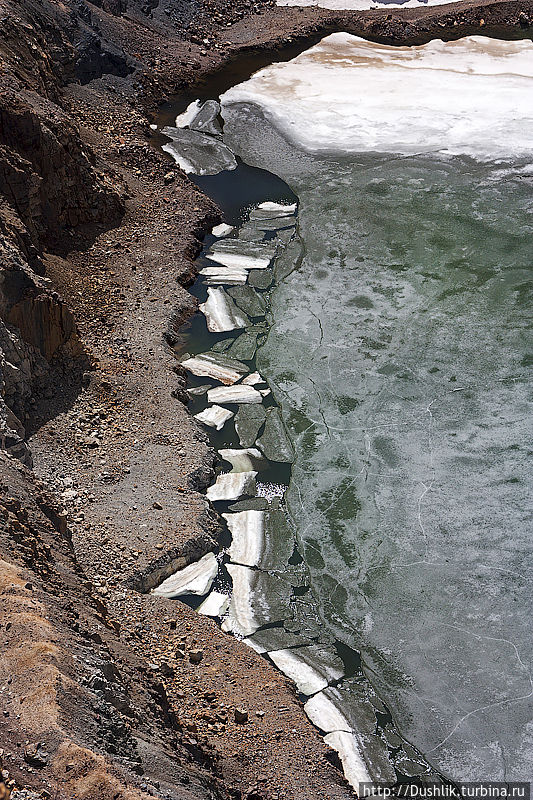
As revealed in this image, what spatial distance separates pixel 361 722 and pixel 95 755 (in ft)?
10.2

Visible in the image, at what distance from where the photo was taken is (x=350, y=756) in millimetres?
6797

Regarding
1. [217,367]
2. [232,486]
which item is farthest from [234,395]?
[232,486]

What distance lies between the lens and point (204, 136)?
16.6 metres

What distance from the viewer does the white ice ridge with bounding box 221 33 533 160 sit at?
15516 millimetres

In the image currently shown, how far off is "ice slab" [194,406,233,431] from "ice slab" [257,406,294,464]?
1.58 ft

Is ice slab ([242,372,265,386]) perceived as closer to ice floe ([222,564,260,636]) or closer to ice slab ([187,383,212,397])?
ice slab ([187,383,212,397])

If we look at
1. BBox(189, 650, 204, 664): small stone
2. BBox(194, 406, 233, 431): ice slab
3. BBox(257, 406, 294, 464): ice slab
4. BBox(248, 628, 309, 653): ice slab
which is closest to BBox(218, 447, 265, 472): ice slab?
BBox(257, 406, 294, 464): ice slab

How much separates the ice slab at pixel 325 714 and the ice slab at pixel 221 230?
321 inches

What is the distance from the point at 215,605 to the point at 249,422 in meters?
2.66

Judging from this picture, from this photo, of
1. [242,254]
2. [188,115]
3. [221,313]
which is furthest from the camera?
[188,115]

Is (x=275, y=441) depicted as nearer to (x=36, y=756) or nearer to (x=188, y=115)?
(x=36, y=756)

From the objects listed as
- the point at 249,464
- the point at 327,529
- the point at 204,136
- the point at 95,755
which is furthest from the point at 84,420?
the point at 204,136

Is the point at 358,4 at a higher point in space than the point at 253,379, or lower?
higher

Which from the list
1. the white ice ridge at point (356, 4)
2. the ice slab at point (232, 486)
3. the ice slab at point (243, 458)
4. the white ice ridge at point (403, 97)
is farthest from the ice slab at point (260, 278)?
the white ice ridge at point (356, 4)
